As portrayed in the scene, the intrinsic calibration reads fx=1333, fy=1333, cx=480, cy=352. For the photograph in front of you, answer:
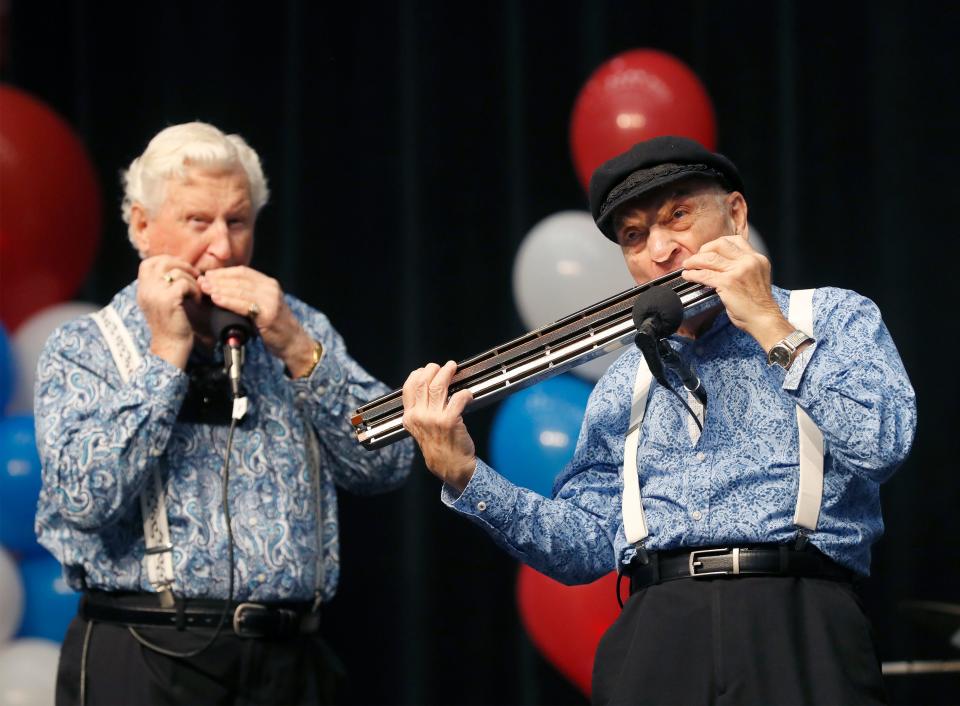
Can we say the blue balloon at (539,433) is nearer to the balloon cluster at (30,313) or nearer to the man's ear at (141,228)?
the man's ear at (141,228)

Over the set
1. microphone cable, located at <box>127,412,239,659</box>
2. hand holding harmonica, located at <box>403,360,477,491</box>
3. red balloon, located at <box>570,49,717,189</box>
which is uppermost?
red balloon, located at <box>570,49,717,189</box>

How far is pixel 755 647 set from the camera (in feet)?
5.93

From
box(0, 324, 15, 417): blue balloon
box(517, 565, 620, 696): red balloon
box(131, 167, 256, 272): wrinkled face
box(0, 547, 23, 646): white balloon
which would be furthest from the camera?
box(0, 324, 15, 417): blue balloon

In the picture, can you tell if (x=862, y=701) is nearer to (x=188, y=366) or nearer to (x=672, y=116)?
(x=188, y=366)

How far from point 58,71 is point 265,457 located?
72.6 inches

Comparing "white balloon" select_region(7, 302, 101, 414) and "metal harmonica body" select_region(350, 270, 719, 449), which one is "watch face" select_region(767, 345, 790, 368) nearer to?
"metal harmonica body" select_region(350, 270, 719, 449)

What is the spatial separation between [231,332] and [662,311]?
87 centimetres

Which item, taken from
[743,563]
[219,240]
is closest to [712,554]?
[743,563]

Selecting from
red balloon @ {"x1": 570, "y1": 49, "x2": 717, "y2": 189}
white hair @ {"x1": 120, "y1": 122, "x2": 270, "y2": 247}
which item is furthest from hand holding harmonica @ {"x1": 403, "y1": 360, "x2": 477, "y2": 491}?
red balloon @ {"x1": 570, "y1": 49, "x2": 717, "y2": 189}

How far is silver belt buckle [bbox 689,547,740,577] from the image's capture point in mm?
1845

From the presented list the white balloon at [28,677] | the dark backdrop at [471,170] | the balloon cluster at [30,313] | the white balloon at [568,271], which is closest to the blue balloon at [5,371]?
the balloon cluster at [30,313]

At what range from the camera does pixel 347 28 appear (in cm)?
360

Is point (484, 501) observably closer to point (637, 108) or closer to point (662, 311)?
point (662, 311)

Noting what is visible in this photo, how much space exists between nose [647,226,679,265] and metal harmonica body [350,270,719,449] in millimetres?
83
